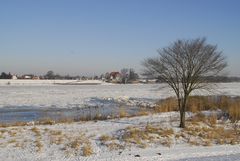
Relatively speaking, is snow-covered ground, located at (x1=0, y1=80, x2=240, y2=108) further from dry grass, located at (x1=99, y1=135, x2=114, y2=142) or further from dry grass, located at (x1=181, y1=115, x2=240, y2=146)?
dry grass, located at (x1=99, y1=135, x2=114, y2=142)

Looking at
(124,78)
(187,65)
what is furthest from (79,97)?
(124,78)

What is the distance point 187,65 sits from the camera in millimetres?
19031

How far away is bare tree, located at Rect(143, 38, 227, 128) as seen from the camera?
1883cm

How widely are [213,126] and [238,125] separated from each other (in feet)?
6.05

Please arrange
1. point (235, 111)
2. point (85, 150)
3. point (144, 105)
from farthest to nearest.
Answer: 1. point (144, 105)
2. point (235, 111)
3. point (85, 150)

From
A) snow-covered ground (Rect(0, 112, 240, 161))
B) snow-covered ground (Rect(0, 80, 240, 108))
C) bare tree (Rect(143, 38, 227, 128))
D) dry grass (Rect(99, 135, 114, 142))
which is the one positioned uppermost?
bare tree (Rect(143, 38, 227, 128))

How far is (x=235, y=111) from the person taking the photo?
24938mm

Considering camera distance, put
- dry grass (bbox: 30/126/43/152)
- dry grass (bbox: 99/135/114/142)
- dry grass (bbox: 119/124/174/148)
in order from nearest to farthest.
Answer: dry grass (bbox: 30/126/43/152) → dry grass (bbox: 119/124/174/148) → dry grass (bbox: 99/135/114/142)

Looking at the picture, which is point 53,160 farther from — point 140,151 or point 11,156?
point 140,151

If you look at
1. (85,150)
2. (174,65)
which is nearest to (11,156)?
(85,150)

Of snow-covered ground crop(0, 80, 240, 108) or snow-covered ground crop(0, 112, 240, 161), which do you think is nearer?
snow-covered ground crop(0, 112, 240, 161)

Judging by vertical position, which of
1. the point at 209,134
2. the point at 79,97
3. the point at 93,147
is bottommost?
the point at 93,147

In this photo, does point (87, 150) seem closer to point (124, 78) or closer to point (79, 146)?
point (79, 146)

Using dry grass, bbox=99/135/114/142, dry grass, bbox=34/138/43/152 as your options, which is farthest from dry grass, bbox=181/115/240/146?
dry grass, bbox=34/138/43/152
